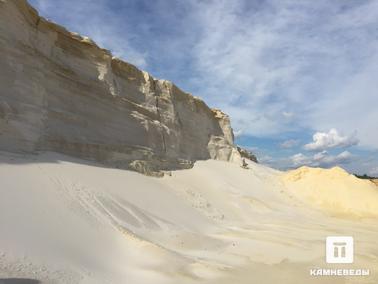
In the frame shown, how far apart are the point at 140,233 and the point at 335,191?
19.9m

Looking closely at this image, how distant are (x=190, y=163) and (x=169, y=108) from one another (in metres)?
3.84

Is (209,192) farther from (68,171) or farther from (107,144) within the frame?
(68,171)

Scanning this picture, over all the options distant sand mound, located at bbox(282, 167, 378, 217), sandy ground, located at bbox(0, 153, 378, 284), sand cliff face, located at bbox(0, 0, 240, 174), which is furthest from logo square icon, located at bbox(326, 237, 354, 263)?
distant sand mound, located at bbox(282, 167, 378, 217)

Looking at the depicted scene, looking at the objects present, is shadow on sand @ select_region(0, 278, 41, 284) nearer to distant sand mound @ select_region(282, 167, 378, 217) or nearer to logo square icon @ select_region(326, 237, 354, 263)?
logo square icon @ select_region(326, 237, 354, 263)

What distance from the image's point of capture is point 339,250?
12.7 metres

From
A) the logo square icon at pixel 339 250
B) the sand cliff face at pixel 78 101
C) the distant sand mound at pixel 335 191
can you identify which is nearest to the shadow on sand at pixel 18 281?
the sand cliff face at pixel 78 101

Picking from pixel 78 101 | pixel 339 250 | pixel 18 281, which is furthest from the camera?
pixel 78 101

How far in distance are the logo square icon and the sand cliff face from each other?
9728 millimetres

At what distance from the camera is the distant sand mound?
25.8 metres

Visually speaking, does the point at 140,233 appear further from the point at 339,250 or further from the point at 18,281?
the point at 339,250

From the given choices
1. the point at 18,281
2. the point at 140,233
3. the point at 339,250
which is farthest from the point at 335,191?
the point at 18,281

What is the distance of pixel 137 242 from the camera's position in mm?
10805

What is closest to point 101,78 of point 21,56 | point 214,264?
point 21,56

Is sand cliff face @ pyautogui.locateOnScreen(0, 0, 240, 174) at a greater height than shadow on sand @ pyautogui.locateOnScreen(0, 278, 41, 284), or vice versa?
sand cliff face @ pyautogui.locateOnScreen(0, 0, 240, 174)
